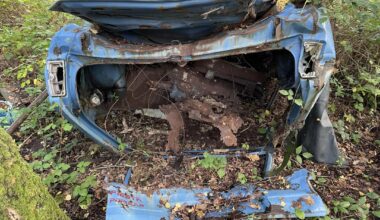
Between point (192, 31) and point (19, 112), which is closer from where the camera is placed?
point (192, 31)

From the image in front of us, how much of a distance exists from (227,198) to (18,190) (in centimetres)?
148

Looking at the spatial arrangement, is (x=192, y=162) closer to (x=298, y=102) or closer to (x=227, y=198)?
(x=227, y=198)

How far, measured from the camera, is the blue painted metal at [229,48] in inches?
98.2

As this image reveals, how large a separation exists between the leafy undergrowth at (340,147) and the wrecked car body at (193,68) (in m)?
0.20

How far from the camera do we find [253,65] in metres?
3.26

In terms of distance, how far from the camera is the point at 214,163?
3105mm

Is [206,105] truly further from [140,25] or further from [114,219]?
[114,219]

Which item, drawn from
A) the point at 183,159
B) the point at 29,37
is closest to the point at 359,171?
the point at 183,159

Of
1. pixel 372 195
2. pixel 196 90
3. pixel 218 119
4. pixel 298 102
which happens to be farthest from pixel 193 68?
pixel 372 195

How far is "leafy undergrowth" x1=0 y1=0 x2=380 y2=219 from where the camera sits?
9.61 ft

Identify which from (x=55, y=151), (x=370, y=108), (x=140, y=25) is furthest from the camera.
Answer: (x=370, y=108)

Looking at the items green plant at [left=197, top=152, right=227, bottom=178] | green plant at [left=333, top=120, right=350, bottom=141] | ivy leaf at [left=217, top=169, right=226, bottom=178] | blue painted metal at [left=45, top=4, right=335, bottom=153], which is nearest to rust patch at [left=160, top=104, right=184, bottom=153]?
green plant at [left=197, top=152, right=227, bottom=178]

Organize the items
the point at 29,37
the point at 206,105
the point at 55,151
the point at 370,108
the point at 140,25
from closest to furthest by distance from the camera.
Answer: the point at 140,25, the point at 206,105, the point at 55,151, the point at 370,108, the point at 29,37

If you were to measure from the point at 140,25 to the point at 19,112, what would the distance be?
2062 millimetres
